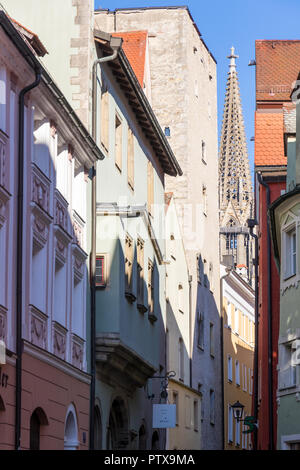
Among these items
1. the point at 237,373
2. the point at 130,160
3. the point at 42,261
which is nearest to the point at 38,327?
the point at 42,261

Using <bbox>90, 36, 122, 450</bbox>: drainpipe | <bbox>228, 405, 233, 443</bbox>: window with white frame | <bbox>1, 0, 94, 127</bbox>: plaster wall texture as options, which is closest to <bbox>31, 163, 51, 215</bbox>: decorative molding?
<bbox>90, 36, 122, 450</bbox>: drainpipe

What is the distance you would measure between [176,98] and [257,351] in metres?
14.5

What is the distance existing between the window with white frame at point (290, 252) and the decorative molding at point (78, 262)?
17.4ft

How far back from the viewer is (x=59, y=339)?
76.6 feet

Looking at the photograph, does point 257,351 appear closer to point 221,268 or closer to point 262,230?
point 262,230

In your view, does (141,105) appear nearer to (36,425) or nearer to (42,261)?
(42,261)

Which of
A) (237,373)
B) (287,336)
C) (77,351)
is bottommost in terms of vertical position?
(77,351)

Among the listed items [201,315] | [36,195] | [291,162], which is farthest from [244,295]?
[36,195]

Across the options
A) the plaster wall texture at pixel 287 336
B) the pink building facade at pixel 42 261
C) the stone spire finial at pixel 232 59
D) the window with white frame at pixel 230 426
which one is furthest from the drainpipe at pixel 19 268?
the stone spire finial at pixel 232 59

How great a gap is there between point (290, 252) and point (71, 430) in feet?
24.7

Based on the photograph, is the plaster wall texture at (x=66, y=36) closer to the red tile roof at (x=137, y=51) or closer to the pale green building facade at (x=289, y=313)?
the pale green building facade at (x=289, y=313)

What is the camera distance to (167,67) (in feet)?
170

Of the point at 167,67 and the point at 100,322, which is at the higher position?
the point at 167,67
